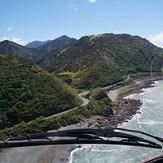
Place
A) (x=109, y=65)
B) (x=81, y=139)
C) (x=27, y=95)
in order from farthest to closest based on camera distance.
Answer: (x=109, y=65) < (x=27, y=95) < (x=81, y=139)

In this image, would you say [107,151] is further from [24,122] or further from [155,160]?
[155,160]

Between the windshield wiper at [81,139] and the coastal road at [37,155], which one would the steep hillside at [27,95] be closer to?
the coastal road at [37,155]

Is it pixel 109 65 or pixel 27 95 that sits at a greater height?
pixel 109 65

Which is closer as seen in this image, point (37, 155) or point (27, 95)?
point (37, 155)

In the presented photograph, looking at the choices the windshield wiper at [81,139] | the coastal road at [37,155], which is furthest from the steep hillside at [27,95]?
the windshield wiper at [81,139]

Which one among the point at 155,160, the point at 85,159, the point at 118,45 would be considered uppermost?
the point at 118,45

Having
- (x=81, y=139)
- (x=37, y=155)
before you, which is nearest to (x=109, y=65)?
(x=37, y=155)

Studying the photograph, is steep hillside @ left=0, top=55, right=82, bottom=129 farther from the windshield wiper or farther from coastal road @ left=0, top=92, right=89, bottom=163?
the windshield wiper

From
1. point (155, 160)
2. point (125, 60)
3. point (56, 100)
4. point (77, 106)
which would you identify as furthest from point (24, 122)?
point (125, 60)

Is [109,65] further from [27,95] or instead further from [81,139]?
[81,139]
